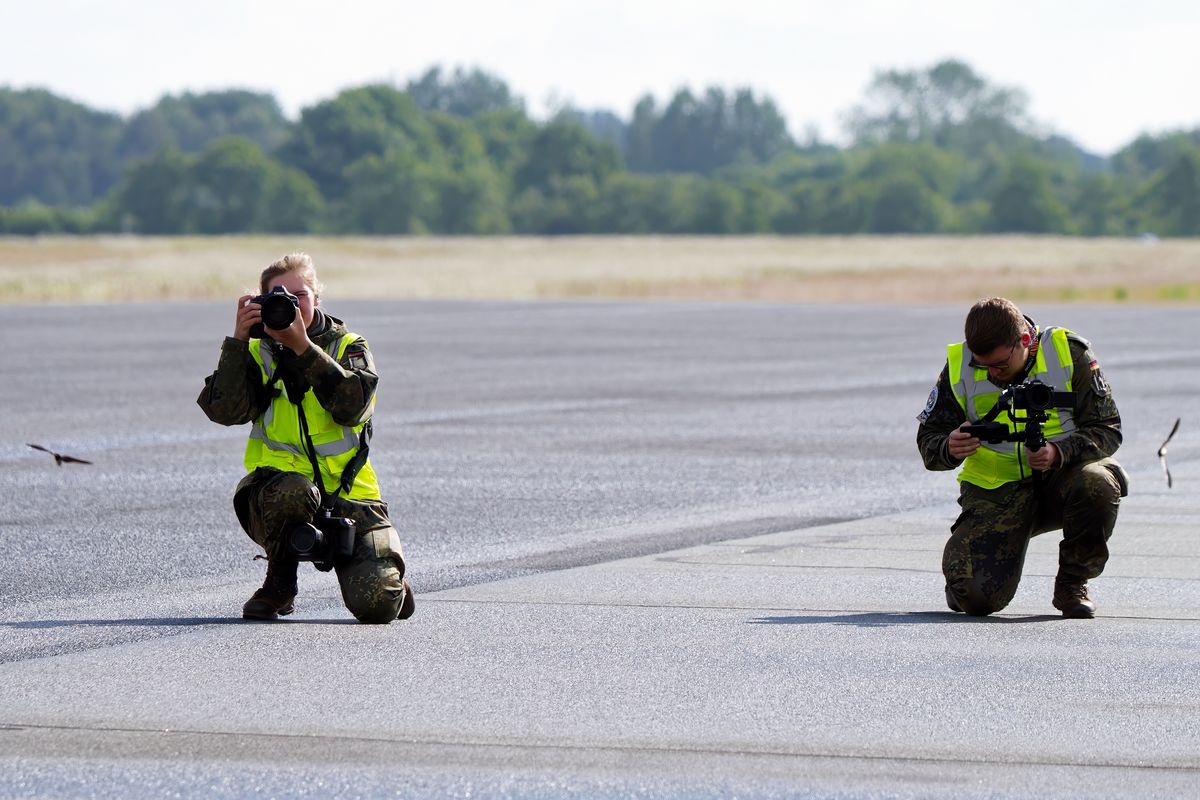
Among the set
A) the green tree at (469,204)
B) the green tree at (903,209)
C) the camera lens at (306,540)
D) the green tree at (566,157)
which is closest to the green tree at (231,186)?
the green tree at (469,204)

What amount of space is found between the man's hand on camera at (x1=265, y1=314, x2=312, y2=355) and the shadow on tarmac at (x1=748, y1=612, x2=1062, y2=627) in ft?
6.05

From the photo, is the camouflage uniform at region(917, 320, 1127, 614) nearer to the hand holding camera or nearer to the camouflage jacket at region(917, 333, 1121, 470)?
the camouflage jacket at region(917, 333, 1121, 470)

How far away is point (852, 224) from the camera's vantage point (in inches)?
5482

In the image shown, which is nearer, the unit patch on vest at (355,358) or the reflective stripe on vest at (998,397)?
the unit patch on vest at (355,358)

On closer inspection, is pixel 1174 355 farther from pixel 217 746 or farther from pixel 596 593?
pixel 217 746

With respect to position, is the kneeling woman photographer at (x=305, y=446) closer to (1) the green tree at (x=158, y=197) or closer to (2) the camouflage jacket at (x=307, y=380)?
(2) the camouflage jacket at (x=307, y=380)

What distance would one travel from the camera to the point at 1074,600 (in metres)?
7.17

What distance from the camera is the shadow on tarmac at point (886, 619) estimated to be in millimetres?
7121

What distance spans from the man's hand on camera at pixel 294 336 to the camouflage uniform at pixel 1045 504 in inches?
86.0

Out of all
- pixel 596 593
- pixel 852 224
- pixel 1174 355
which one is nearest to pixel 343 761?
pixel 596 593

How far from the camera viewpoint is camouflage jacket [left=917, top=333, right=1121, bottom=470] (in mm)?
7156

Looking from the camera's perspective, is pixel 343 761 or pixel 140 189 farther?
pixel 140 189

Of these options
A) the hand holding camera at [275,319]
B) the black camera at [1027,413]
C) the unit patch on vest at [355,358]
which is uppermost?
the hand holding camera at [275,319]

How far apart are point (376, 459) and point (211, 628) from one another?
6.13 m
